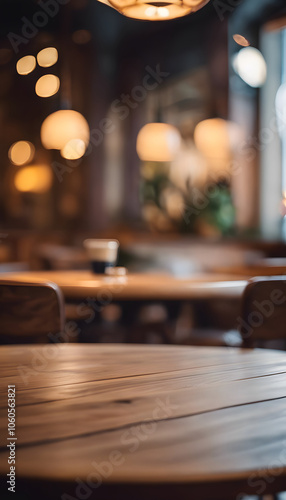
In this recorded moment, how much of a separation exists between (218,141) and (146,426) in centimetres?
409

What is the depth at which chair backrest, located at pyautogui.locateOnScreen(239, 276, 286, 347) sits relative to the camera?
1688mm

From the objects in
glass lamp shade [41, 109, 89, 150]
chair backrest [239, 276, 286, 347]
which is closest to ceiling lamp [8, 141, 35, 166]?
glass lamp shade [41, 109, 89, 150]

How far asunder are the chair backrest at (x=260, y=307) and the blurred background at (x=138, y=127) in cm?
309

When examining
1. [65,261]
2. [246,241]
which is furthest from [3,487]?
[246,241]

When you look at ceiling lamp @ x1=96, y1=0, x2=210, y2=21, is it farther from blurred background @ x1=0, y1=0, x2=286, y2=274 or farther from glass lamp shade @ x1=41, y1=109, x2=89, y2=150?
blurred background @ x1=0, y1=0, x2=286, y2=274

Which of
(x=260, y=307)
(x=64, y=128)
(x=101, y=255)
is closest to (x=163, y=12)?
(x=260, y=307)

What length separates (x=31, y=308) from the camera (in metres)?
1.64

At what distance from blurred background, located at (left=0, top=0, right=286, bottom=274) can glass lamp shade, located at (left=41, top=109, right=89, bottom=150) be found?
15.4 inches

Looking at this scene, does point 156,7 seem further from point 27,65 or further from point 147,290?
point 27,65

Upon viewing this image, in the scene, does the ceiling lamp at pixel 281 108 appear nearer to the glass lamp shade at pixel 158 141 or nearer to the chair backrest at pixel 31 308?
the glass lamp shade at pixel 158 141

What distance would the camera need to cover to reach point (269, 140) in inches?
226

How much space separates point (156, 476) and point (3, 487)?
17 cm

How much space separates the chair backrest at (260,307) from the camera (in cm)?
169

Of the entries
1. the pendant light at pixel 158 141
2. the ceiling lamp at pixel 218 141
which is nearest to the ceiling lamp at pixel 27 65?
the ceiling lamp at pixel 218 141
